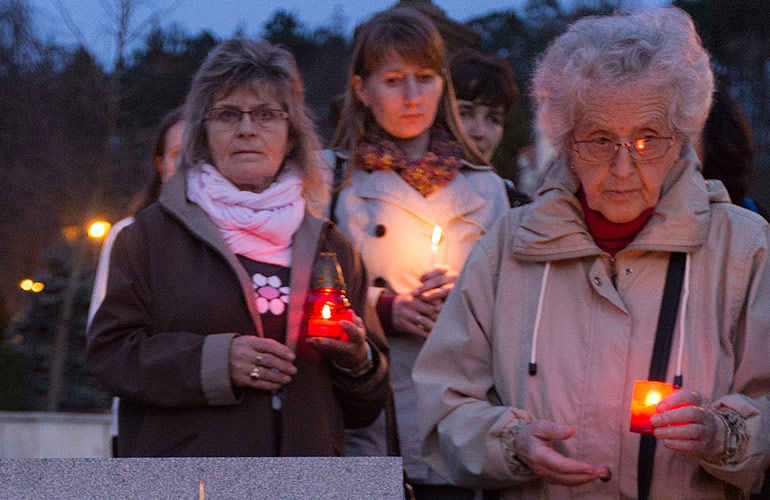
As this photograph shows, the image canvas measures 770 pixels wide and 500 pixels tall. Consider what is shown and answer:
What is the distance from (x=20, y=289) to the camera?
12094 mm

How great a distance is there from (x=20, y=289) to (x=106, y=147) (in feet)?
6.06

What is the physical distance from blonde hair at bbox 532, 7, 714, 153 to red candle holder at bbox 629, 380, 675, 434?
75 centimetres

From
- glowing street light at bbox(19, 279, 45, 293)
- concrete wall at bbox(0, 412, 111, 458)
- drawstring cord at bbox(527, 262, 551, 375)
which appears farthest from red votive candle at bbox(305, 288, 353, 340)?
glowing street light at bbox(19, 279, 45, 293)

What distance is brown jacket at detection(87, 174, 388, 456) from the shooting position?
3.24 metres

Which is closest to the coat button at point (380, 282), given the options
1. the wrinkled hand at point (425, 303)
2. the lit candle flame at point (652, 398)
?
the wrinkled hand at point (425, 303)

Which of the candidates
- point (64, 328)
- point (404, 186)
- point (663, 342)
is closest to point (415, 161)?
point (404, 186)

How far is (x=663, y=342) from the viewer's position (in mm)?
2820

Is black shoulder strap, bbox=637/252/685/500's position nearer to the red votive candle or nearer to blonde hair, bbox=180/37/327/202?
the red votive candle

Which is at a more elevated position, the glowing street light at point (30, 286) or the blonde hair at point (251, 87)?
the blonde hair at point (251, 87)

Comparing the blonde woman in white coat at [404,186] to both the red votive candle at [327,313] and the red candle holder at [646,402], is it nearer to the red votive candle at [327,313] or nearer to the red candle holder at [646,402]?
the red votive candle at [327,313]

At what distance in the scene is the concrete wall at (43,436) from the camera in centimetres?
1015

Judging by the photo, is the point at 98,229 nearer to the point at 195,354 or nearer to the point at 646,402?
the point at 195,354

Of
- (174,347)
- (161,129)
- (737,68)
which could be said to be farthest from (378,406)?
(737,68)

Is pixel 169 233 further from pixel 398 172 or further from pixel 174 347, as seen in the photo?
pixel 398 172
